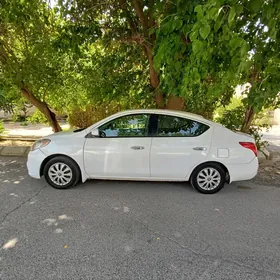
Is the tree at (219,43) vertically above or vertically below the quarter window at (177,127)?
above

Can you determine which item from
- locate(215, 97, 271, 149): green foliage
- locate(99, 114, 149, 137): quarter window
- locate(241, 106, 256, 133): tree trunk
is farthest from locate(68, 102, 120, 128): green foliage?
locate(99, 114, 149, 137): quarter window

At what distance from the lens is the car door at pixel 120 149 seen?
3.98 m

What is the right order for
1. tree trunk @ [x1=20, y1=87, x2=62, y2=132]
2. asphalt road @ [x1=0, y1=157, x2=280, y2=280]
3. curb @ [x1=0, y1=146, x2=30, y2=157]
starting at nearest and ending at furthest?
1. asphalt road @ [x1=0, y1=157, x2=280, y2=280]
2. curb @ [x1=0, y1=146, x2=30, y2=157]
3. tree trunk @ [x1=20, y1=87, x2=62, y2=132]

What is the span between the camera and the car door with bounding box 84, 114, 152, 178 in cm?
398

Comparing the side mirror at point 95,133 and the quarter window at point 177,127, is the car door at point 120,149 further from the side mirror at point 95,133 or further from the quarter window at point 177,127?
the quarter window at point 177,127

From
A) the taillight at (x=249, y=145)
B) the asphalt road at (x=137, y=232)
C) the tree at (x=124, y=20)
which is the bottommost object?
the asphalt road at (x=137, y=232)

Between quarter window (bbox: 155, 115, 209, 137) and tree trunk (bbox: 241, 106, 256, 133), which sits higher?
tree trunk (bbox: 241, 106, 256, 133)

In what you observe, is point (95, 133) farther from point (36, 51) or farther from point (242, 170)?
point (36, 51)

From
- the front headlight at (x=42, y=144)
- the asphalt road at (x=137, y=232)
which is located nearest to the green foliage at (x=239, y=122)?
the asphalt road at (x=137, y=232)

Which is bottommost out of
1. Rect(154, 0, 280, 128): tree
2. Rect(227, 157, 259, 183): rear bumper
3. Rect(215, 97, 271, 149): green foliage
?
Rect(227, 157, 259, 183): rear bumper

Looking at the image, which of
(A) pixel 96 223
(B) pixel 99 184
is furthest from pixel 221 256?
(B) pixel 99 184

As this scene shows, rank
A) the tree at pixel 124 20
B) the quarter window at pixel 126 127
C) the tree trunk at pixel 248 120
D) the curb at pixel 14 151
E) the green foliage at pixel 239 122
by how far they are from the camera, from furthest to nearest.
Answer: the green foliage at pixel 239 122 < the curb at pixel 14 151 < the tree trunk at pixel 248 120 < the tree at pixel 124 20 < the quarter window at pixel 126 127

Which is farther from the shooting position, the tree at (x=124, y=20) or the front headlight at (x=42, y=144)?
the tree at (x=124, y=20)

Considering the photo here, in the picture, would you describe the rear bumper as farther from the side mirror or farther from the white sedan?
the side mirror
